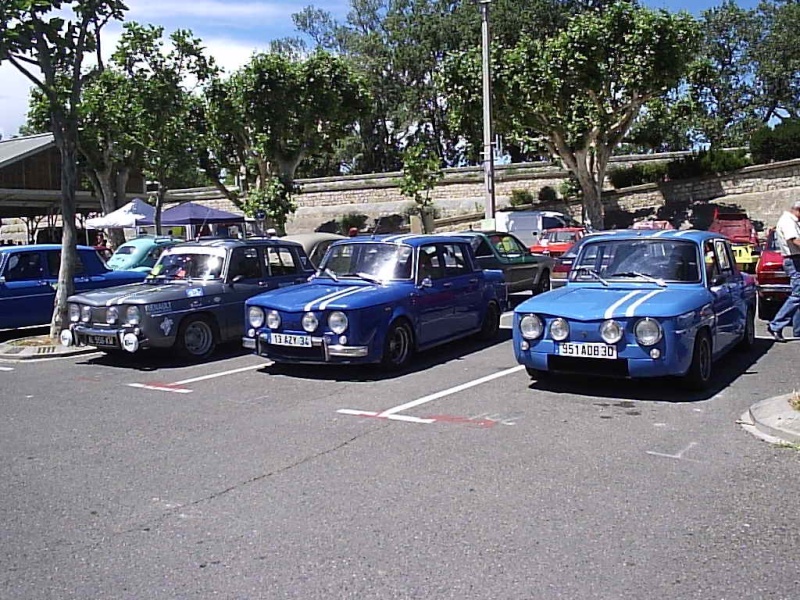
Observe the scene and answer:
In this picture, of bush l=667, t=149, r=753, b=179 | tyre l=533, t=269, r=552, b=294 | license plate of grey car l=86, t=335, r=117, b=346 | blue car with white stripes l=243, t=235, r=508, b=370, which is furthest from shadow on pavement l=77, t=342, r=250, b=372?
bush l=667, t=149, r=753, b=179

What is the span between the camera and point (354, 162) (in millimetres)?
56281

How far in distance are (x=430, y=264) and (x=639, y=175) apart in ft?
107

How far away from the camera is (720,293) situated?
29.3ft

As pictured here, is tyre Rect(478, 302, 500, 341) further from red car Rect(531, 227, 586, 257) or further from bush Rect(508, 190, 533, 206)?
bush Rect(508, 190, 533, 206)

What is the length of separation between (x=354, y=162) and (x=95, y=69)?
42.9m

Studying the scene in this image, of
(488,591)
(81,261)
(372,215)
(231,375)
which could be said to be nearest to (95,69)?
(81,261)

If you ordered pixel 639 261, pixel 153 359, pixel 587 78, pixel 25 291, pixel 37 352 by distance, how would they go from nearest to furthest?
pixel 639 261 → pixel 153 359 → pixel 37 352 → pixel 25 291 → pixel 587 78

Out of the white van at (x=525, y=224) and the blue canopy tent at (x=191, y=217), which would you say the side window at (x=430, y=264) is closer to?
the blue canopy tent at (x=191, y=217)

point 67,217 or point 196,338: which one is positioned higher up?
point 67,217

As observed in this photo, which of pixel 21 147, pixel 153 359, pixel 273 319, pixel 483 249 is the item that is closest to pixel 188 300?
pixel 153 359

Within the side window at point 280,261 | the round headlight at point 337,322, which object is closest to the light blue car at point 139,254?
the side window at point 280,261

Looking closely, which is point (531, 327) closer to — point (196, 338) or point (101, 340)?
point (196, 338)

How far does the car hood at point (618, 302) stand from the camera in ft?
25.9

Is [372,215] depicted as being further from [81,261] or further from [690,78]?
[81,261]
